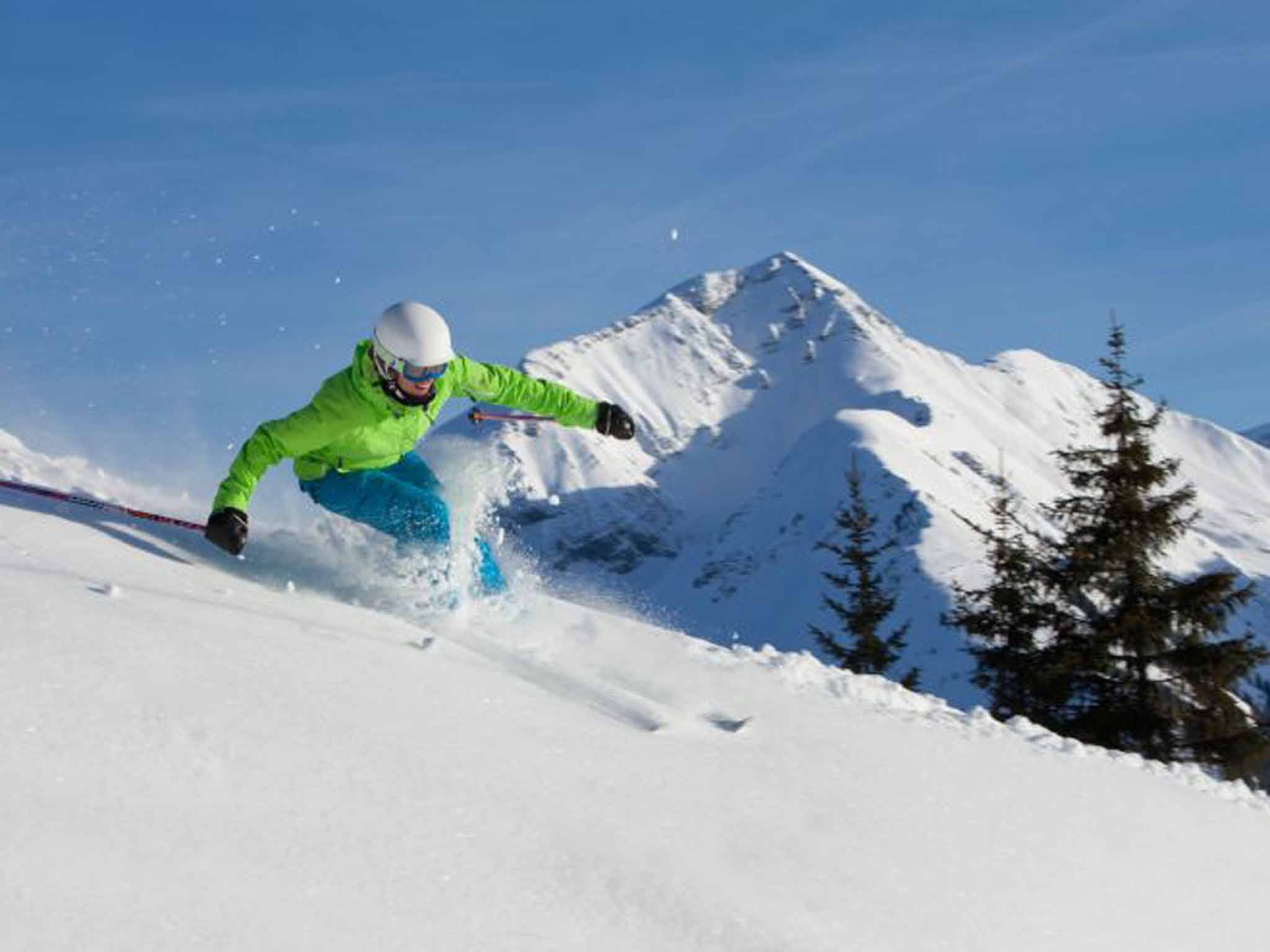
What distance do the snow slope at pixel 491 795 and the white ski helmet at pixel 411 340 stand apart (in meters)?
1.34

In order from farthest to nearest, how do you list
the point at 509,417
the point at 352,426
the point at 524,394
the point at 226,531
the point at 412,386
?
the point at 509,417 → the point at 524,394 → the point at 352,426 → the point at 412,386 → the point at 226,531

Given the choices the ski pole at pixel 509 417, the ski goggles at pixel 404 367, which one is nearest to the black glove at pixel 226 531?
the ski goggles at pixel 404 367

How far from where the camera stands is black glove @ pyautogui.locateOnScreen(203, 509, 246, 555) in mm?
7355

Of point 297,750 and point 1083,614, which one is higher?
point 1083,614

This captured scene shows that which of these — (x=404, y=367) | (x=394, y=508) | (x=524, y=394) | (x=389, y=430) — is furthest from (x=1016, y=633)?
(x=404, y=367)

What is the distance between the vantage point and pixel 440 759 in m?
5.15

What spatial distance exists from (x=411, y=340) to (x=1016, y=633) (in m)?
13.8

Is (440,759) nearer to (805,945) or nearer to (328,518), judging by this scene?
(805,945)

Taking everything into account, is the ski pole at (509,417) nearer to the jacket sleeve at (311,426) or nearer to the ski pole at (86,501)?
the jacket sleeve at (311,426)

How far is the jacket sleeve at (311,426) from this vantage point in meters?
7.75

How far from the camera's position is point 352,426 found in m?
7.88

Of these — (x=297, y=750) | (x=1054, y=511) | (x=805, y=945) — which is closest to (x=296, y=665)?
(x=297, y=750)

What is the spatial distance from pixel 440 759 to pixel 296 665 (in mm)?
880

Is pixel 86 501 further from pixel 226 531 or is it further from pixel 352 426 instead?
pixel 352 426
